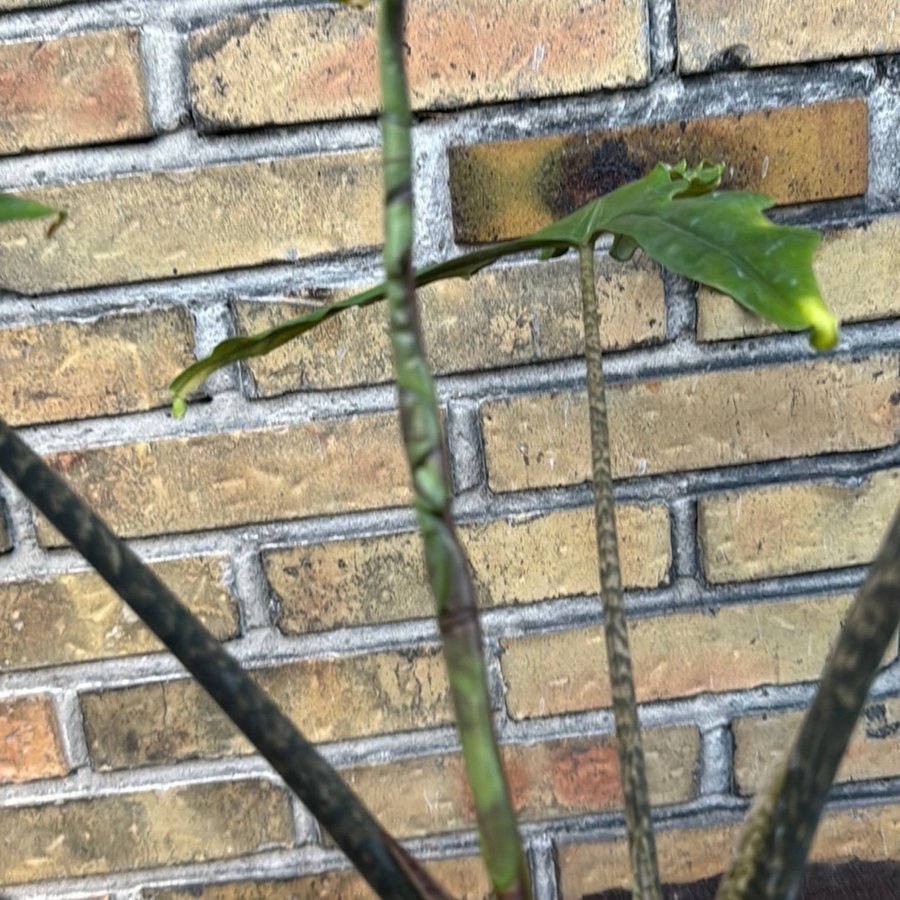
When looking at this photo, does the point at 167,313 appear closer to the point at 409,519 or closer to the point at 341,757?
the point at 409,519

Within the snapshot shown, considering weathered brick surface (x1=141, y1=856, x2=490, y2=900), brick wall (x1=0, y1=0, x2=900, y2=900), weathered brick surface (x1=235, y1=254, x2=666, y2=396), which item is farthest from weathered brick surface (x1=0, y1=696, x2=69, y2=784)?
weathered brick surface (x1=235, y1=254, x2=666, y2=396)

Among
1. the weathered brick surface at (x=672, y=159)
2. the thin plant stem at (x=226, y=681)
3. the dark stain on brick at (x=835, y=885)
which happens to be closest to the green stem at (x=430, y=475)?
the thin plant stem at (x=226, y=681)

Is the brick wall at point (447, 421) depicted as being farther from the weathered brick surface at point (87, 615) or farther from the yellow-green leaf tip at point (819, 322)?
the yellow-green leaf tip at point (819, 322)

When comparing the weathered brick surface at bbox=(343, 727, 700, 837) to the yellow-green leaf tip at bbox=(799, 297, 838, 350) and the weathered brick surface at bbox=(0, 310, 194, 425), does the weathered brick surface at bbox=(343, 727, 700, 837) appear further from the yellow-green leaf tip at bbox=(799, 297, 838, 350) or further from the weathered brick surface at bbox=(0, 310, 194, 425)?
the yellow-green leaf tip at bbox=(799, 297, 838, 350)

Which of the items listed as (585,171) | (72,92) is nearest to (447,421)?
(585,171)

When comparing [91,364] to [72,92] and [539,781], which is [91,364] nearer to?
[72,92]
